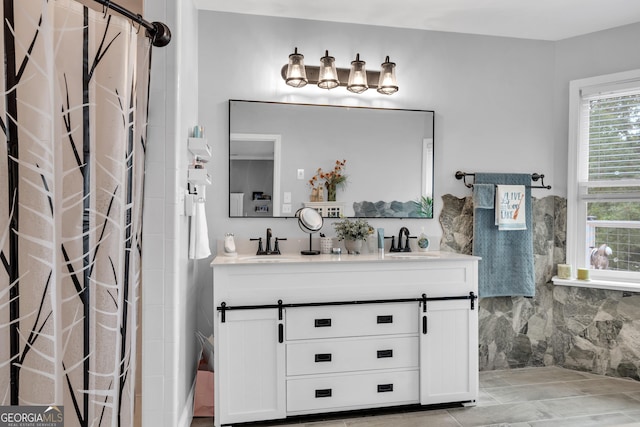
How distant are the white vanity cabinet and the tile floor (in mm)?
78

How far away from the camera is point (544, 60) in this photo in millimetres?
3188

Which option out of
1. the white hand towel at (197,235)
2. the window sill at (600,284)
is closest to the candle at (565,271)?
the window sill at (600,284)

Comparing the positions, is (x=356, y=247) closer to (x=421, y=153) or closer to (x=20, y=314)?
(x=421, y=153)

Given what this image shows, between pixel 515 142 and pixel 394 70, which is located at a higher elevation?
pixel 394 70

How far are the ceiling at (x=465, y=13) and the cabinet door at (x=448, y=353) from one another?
6.37 ft

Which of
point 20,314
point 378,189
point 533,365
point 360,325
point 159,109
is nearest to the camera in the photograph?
point 20,314

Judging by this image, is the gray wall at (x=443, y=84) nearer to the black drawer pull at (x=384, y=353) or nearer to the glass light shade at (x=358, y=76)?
the glass light shade at (x=358, y=76)

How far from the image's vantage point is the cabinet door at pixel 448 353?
241 centimetres

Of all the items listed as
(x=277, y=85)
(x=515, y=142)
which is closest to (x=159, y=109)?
(x=277, y=85)

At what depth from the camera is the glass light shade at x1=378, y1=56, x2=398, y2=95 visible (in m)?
2.84

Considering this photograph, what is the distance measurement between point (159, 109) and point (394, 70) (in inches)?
68.3

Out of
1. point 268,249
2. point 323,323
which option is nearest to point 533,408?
point 323,323

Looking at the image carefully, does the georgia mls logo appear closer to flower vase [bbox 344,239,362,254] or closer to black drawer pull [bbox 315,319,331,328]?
black drawer pull [bbox 315,319,331,328]

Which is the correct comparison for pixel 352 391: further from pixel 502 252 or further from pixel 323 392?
pixel 502 252
